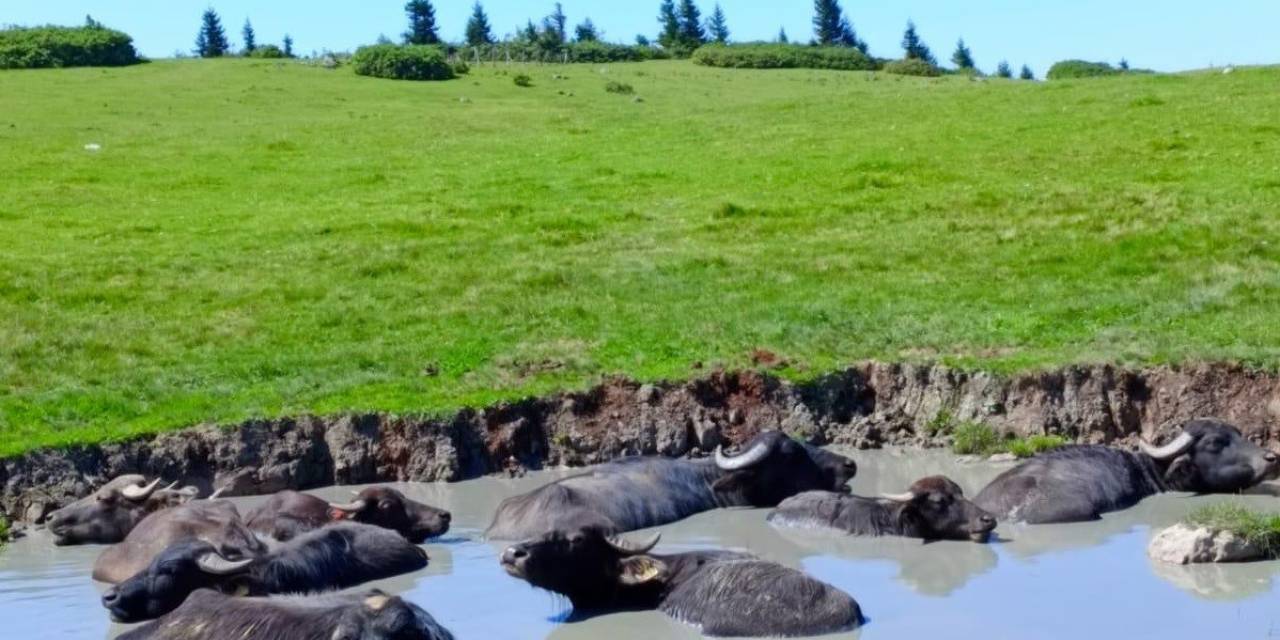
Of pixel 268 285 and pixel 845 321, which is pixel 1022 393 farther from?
pixel 268 285

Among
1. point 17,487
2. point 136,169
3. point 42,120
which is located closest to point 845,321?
point 17,487

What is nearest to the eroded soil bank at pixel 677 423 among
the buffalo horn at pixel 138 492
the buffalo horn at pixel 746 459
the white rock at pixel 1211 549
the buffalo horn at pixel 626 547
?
the buffalo horn at pixel 138 492

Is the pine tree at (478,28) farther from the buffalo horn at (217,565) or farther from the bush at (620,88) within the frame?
the buffalo horn at (217,565)

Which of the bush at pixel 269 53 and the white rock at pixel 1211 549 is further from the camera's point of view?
the bush at pixel 269 53

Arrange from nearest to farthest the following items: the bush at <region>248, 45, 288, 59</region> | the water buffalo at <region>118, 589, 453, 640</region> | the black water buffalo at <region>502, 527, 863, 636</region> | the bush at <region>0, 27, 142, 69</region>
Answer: the water buffalo at <region>118, 589, 453, 640</region>, the black water buffalo at <region>502, 527, 863, 636</region>, the bush at <region>0, 27, 142, 69</region>, the bush at <region>248, 45, 288, 59</region>

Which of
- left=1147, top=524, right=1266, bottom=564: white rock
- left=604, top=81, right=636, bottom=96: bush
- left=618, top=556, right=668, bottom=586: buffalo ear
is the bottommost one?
left=1147, top=524, right=1266, bottom=564: white rock

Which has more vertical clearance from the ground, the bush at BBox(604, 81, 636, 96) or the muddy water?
the bush at BBox(604, 81, 636, 96)

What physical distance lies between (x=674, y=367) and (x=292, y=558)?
6.95 metres

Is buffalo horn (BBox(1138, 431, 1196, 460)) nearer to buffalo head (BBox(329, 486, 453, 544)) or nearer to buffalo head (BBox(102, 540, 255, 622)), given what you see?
buffalo head (BBox(329, 486, 453, 544))

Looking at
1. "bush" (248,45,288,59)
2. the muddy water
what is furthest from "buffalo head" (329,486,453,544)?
"bush" (248,45,288,59)

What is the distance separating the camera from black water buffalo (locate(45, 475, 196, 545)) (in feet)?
47.3

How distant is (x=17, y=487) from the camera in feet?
51.1

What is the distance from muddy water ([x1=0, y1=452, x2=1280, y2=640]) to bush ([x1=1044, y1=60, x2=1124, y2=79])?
66.4 meters

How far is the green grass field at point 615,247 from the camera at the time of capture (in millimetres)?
18797
